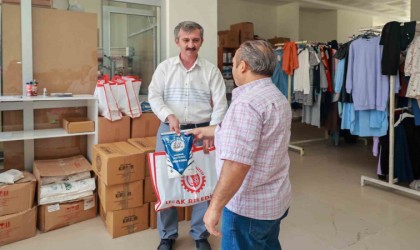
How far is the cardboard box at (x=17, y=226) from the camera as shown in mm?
2438

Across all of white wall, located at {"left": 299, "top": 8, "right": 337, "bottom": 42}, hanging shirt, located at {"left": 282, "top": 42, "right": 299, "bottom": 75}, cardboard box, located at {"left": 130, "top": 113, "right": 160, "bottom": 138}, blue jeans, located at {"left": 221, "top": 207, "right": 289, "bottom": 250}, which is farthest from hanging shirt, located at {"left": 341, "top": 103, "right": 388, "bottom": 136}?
white wall, located at {"left": 299, "top": 8, "right": 337, "bottom": 42}

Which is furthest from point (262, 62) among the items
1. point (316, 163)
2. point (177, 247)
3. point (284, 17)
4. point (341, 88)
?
point (284, 17)

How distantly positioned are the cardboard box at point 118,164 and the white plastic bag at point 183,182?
53 centimetres

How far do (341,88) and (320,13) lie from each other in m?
6.91

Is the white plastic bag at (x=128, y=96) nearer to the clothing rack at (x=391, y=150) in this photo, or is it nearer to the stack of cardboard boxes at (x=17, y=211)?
the stack of cardboard boxes at (x=17, y=211)

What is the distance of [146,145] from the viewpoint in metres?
2.82

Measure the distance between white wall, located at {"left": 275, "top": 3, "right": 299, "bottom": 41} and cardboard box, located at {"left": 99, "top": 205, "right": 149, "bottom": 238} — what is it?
7280 millimetres

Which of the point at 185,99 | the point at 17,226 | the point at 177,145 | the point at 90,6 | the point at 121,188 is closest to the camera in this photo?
the point at 177,145

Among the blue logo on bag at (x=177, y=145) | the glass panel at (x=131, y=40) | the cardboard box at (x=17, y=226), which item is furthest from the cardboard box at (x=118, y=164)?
the glass panel at (x=131, y=40)

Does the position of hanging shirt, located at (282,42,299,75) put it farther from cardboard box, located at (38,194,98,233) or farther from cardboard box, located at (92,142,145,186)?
cardboard box, located at (38,194,98,233)

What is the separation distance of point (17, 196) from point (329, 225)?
2485 millimetres

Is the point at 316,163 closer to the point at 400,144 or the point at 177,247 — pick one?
the point at 400,144

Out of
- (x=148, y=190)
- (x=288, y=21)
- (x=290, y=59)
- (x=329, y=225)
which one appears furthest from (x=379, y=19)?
(x=148, y=190)

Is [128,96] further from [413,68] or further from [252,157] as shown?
[413,68]
